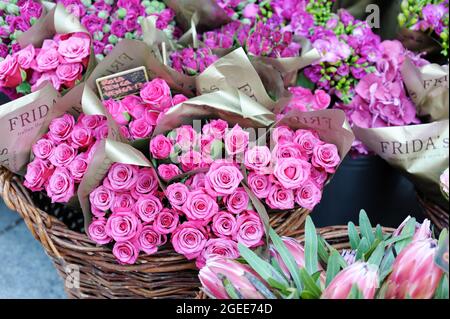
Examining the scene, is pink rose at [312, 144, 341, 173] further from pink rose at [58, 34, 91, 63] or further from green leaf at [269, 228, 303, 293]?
pink rose at [58, 34, 91, 63]

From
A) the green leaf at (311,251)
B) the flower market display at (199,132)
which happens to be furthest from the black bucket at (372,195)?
the green leaf at (311,251)

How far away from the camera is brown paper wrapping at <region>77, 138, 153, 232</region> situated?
0.95m

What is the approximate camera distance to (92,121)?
1115 millimetres

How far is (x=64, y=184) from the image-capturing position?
41.6 inches

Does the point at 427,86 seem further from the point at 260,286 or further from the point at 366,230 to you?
the point at 260,286

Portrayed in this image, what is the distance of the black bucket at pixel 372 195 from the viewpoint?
146 centimetres

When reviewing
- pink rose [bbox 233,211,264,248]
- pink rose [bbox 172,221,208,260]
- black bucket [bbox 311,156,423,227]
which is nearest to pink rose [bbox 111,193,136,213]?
pink rose [bbox 172,221,208,260]

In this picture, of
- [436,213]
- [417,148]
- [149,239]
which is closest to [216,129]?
[149,239]

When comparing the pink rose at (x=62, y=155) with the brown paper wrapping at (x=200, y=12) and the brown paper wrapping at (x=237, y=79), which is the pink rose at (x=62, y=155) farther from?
the brown paper wrapping at (x=200, y=12)

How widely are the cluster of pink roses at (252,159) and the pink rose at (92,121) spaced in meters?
0.16

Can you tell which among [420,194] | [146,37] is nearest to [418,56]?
[420,194]
